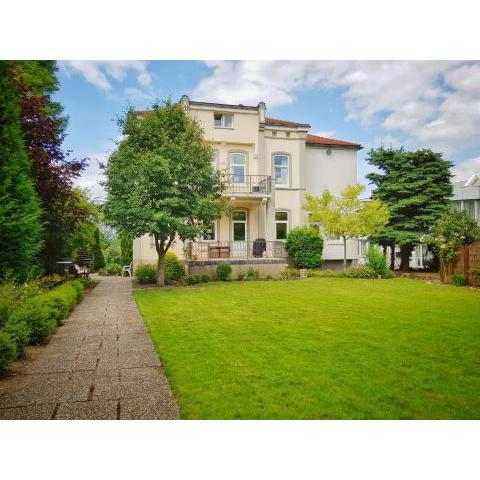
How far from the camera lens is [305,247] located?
1752cm

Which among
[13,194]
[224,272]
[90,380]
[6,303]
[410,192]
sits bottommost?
[90,380]

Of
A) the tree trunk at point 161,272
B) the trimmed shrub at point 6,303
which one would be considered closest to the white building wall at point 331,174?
the tree trunk at point 161,272

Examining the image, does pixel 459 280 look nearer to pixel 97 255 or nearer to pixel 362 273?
pixel 362 273

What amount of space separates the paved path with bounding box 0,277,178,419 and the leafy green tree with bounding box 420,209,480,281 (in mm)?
12311

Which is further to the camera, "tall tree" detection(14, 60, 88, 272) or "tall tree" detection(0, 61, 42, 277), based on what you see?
"tall tree" detection(14, 60, 88, 272)

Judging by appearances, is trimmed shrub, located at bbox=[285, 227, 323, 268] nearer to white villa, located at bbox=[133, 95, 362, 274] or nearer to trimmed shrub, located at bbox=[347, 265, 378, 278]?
white villa, located at bbox=[133, 95, 362, 274]

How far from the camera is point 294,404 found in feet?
9.98

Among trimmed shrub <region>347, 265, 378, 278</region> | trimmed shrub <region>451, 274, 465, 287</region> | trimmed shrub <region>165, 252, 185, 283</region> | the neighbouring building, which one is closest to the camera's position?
trimmed shrub <region>451, 274, 465, 287</region>

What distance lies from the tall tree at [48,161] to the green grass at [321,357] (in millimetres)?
4520

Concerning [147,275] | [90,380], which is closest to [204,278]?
[147,275]

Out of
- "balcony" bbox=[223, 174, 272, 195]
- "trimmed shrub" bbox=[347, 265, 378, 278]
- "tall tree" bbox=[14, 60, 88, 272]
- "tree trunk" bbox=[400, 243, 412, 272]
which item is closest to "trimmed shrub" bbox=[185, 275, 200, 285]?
"tall tree" bbox=[14, 60, 88, 272]

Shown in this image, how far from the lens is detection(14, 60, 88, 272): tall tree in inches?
348

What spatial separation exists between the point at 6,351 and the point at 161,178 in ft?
27.0

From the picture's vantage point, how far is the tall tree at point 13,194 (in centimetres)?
671
